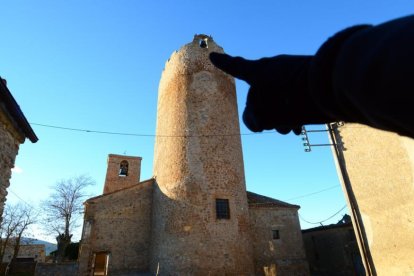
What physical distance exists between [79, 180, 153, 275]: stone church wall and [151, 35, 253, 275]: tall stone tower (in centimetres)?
95

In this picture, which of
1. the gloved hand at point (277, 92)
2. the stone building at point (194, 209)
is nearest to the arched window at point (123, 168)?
the stone building at point (194, 209)

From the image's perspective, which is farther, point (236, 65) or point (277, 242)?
point (277, 242)

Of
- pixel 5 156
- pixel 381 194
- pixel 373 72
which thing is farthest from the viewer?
pixel 381 194

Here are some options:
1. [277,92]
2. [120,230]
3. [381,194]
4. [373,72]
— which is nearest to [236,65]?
[277,92]

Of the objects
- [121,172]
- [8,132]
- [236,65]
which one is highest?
[121,172]

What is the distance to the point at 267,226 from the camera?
16.4 meters

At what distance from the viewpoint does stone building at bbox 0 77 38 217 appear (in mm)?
5906

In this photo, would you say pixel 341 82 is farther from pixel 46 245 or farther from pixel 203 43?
pixel 46 245

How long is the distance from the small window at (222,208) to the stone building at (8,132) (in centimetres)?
978

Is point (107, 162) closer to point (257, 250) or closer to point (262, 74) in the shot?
point (257, 250)

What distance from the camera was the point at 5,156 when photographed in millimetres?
6344

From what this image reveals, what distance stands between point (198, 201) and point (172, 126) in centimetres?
484

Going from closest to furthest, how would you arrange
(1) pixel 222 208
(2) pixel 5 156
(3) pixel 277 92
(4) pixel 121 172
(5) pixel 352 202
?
(3) pixel 277 92
(2) pixel 5 156
(5) pixel 352 202
(1) pixel 222 208
(4) pixel 121 172

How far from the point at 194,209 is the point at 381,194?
8157 mm
